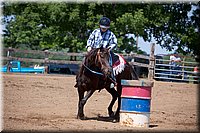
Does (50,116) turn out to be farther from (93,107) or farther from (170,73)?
(170,73)

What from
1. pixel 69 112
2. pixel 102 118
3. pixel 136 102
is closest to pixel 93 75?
pixel 102 118

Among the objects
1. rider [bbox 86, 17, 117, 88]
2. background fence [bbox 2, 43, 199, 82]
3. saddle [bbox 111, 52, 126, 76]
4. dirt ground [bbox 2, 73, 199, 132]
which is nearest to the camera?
dirt ground [bbox 2, 73, 199, 132]

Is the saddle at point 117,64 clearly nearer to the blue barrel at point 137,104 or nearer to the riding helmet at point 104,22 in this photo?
the riding helmet at point 104,22

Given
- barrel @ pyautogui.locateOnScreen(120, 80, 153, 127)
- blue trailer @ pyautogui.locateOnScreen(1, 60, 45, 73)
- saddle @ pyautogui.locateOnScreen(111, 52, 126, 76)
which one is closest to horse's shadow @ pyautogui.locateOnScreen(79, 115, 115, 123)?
barrel @ pyautogui.locateOnScreen(120, 80, 153, 127)

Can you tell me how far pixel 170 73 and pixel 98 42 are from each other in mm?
16651

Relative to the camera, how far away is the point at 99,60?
8.48 metres

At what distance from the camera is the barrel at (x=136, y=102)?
789 cm

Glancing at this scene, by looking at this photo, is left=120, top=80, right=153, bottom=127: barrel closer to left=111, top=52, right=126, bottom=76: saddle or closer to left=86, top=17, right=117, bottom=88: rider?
left=86, top=17, right=117, bottom=88: rider

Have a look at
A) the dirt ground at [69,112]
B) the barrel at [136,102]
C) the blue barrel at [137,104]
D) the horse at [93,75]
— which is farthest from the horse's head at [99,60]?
the dirt ground at [69,112]

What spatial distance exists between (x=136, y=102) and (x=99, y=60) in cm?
115

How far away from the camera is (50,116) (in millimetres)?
8711

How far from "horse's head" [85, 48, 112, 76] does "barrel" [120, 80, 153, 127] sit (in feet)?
1.54

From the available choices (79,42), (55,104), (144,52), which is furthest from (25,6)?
(55,104)

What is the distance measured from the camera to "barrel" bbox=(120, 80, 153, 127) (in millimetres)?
7891
